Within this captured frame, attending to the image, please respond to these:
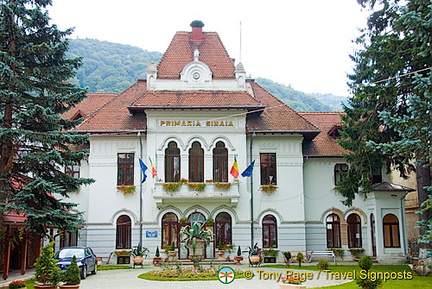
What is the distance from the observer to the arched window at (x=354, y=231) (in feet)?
103

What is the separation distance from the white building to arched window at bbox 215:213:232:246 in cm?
6

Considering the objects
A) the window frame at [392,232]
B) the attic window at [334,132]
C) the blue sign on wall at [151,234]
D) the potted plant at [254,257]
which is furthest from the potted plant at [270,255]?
the attic window at [334,132]

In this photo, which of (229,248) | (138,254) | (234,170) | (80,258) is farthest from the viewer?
(229,248)

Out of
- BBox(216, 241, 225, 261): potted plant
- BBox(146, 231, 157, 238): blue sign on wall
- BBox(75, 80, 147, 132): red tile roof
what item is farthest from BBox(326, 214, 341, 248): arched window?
BBox(75, 80, 147, 132): red tile roof

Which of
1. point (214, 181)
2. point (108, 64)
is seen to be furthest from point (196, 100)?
point (108, 64)

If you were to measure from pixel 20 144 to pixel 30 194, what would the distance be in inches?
114

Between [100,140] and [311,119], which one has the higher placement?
[311,119]

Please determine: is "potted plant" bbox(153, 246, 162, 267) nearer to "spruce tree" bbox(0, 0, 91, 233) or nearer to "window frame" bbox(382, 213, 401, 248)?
"spruce tree" bbox(0, 0, 91, 233)

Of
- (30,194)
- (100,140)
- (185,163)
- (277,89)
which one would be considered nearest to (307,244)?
(185,163)

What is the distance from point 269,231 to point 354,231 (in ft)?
18.6

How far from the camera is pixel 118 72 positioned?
8638cm

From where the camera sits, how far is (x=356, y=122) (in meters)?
28.0

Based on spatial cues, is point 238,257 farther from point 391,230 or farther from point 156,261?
point 391,230

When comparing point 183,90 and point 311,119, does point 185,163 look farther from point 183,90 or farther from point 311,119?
point 311,119
